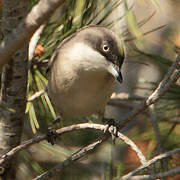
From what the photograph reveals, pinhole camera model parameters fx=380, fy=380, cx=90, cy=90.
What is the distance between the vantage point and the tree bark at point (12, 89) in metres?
1.90

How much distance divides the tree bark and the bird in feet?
2.00

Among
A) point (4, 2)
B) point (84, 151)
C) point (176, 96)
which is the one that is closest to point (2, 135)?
point (84, 151)

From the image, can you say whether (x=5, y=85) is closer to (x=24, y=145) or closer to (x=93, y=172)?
(x=24, y=145)

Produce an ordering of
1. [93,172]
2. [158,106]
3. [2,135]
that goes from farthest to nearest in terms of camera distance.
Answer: [93,172] < [158,106] < [2,135]

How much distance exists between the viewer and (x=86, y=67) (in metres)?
2.78

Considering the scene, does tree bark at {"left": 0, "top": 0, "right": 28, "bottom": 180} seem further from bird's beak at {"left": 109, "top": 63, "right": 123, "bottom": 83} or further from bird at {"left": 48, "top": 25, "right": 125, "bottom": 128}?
Result: bird's beak at {"left": 109, "top": 63, "right": 123, "bottom": 83}

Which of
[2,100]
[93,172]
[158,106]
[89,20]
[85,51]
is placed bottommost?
[93,172]

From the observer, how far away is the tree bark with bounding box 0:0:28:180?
6.24 feet

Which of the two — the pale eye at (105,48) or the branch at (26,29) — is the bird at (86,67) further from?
the branch at (26,29)

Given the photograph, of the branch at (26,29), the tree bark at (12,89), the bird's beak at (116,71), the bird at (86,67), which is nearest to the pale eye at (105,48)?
the bird at (86,67)

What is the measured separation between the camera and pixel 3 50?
135cm

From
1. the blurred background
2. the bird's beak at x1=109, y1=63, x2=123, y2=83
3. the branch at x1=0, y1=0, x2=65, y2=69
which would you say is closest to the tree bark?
the blurred background

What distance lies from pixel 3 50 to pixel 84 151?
82cm

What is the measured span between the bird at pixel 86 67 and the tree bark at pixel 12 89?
61 centimetres
